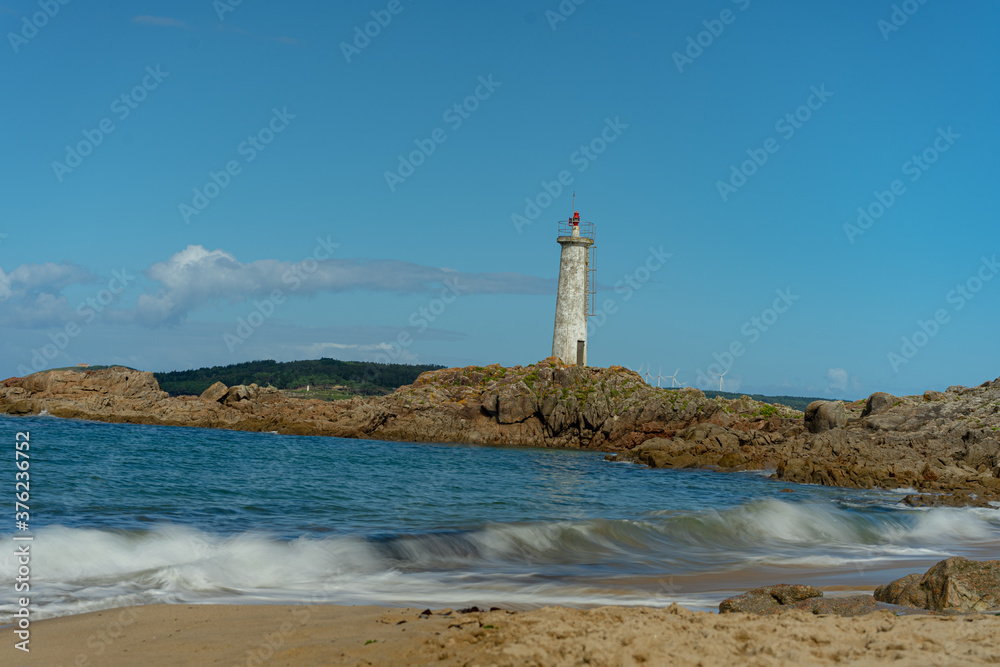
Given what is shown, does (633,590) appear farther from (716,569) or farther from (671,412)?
(671,412)

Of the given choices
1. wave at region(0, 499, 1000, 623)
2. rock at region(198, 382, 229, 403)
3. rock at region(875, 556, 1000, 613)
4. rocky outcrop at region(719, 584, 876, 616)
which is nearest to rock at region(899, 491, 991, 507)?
wave at region(0, 499, 1000, 623)

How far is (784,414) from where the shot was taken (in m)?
43.7

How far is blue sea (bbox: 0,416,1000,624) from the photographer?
9.80 metres

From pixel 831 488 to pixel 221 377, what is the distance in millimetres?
80832

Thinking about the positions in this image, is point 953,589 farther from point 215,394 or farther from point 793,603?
point 215,394

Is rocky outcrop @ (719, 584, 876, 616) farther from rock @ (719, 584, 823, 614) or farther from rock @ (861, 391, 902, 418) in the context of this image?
rock @ (861, 391, 902, 418)

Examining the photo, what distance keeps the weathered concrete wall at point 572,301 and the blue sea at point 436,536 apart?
72.3 ft

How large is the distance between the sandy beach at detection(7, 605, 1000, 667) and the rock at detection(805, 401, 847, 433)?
30386mm

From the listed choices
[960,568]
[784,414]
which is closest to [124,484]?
[960,568]

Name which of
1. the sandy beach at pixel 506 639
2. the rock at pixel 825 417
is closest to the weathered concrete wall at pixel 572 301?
the rock at pixel 825 417

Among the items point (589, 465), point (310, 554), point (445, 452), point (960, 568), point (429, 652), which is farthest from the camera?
point (445, 452)

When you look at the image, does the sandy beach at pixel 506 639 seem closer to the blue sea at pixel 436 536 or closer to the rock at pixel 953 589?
the rock at pixel 953 589

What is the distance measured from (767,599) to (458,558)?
5.82 metres

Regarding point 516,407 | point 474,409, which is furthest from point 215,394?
point 516,407
